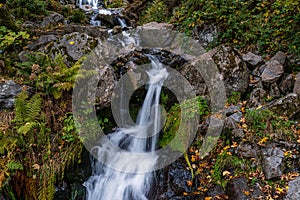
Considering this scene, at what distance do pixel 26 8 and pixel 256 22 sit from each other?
8936 millimetres

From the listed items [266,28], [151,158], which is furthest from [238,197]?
[266,28]

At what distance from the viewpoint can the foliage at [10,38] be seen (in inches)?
229

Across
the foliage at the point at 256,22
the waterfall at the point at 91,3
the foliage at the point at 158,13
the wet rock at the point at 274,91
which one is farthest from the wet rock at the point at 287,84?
the waterfall at the point at 91,3

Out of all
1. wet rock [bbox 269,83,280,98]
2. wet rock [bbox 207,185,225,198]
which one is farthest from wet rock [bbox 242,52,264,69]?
wet rock [bbox 207,185,225,198]

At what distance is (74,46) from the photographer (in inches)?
237

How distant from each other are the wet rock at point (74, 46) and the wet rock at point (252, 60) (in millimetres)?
4070

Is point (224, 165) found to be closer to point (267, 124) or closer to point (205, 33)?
point (267, 124)

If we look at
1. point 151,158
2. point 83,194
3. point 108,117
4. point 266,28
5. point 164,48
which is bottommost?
point 83,194

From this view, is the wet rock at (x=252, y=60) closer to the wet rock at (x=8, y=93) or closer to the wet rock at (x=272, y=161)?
the wet rock at (x=272, y=161)

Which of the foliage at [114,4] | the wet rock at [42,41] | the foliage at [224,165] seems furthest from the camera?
the foliage at [114,4]

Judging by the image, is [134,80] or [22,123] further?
[134,80]

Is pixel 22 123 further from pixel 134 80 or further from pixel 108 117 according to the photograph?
pixel 134 80

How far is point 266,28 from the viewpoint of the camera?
20.9 feet

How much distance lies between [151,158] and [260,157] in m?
2.22
